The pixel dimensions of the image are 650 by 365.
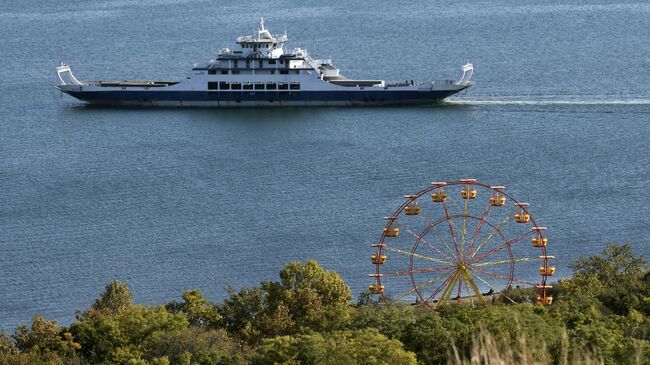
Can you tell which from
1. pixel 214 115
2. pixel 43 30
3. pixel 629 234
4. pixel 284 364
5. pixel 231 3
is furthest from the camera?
pixel 231 3

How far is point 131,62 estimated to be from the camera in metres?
105

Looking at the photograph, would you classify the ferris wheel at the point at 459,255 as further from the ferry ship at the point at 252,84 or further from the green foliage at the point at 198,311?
the ferry ship at the point at 252,84

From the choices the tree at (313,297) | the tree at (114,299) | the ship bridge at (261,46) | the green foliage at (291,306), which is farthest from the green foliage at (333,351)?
the ship bridge at (261,46)

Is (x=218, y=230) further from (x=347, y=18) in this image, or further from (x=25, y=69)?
(x=347, y=18)

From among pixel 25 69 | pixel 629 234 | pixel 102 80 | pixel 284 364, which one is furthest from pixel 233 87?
pixel 284 364

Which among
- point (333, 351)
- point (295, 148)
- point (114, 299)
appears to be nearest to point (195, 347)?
point (333, 351)

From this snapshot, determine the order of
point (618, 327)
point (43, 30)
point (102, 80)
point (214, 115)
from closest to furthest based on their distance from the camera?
point (618, 327) → point (214, 115) → point (102, 80) → point (43, 30)

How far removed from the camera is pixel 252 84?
9344cm

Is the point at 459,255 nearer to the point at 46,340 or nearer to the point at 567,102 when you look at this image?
the point at 46,340

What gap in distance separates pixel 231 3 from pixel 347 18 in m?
14.2

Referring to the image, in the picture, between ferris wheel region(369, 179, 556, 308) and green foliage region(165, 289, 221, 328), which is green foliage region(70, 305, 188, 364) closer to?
green foliage region(165, 289, 221, 328)

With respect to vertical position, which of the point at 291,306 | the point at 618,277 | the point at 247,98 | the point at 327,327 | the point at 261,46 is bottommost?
the point at 327,327

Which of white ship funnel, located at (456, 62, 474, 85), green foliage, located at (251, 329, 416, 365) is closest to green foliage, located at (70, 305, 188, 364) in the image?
green foliage, located at (251, 329, 416, 365)

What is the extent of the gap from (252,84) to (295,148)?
14.3m
